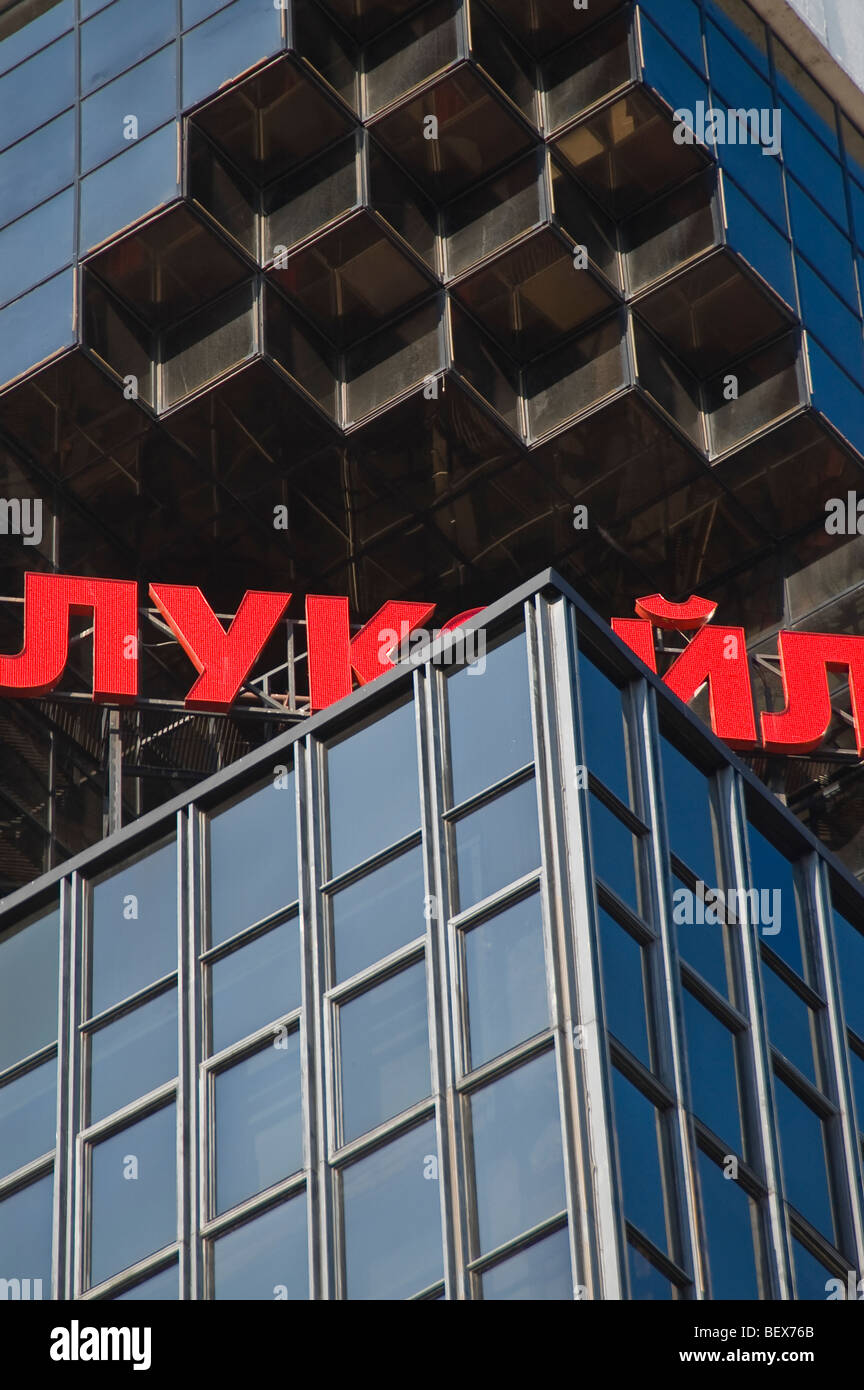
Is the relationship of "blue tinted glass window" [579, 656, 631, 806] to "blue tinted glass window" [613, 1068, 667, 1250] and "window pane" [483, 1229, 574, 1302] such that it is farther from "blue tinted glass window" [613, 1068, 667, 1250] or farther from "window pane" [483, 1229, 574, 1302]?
"window pane" [483, 1229, 574, 1302]

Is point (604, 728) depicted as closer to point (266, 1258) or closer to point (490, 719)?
point (490, 719)

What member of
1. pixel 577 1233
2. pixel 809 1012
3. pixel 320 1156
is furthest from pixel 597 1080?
pixel 809 1012

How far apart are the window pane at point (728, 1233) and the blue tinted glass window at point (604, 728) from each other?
4.34m

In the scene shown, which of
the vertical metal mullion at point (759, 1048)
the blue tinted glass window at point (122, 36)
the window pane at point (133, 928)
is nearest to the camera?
the vertical metal mullion at point (759, 1048)

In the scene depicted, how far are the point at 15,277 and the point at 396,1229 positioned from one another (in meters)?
25.9

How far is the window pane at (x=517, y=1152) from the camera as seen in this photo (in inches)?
998

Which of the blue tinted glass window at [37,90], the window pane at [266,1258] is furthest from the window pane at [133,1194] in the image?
the blue tinted glass window at [37,90]

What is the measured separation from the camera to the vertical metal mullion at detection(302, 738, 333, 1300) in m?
26.7

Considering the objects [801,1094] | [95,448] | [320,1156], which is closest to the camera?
[320,1156]

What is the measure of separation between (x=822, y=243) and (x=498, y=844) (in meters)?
27.4

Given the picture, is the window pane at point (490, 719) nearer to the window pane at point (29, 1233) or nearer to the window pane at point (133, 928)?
the window pane at point (133, 928)

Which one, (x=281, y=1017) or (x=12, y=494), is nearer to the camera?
(x=281, y=1017)

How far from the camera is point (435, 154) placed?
48.4 metres

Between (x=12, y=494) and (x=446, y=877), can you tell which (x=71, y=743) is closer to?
(x=12, y=494)
